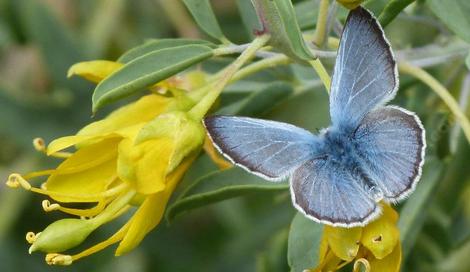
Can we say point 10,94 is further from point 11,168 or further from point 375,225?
point 375,225

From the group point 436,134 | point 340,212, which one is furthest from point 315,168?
point 436,134

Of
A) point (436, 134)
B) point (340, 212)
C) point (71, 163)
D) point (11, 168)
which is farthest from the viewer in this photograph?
point (11, 168)

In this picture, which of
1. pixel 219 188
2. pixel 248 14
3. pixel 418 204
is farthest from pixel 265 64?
pixel 418 204

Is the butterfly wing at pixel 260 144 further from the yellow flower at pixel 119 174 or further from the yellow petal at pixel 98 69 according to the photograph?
the yellow petal at pixel 98 69

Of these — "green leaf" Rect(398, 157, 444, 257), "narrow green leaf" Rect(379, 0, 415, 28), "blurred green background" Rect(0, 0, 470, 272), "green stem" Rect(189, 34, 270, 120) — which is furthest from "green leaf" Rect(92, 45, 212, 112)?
"blurred green background" Rect(0, 0, 470, 272)

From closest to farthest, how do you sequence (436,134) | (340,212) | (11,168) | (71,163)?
(340,212), (71,163), (436,134), (11,168)

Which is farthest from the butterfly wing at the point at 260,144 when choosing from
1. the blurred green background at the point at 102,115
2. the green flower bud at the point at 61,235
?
the blurred green background at the point at 102,115
